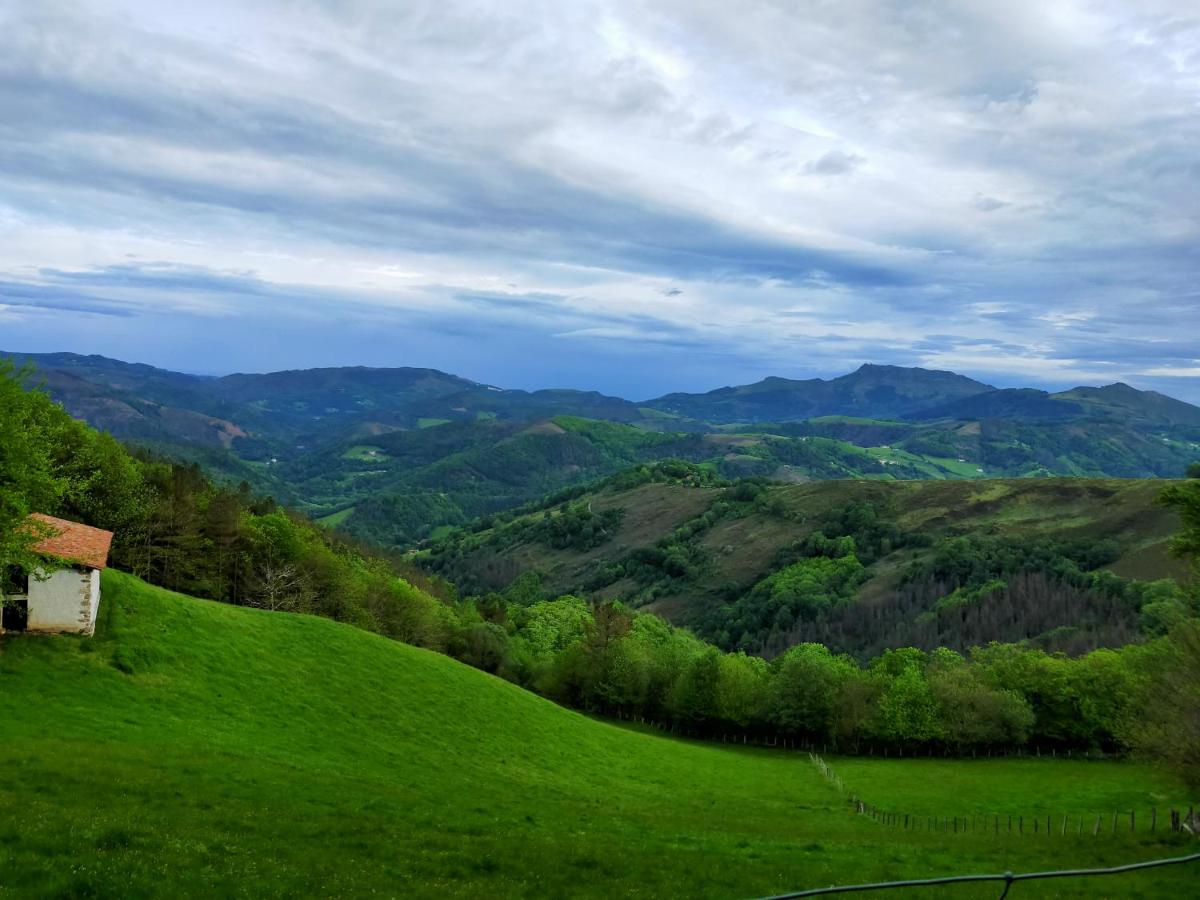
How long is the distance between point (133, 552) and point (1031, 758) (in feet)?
313

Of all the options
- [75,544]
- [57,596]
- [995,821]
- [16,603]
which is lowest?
[995,821]

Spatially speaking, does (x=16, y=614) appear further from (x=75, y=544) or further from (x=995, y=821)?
(x=995, y=821)

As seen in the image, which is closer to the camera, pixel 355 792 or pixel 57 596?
pixel 355 792

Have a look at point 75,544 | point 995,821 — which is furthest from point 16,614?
point 995,821

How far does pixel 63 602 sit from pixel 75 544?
3482 millimetres

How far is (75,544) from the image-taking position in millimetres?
42531

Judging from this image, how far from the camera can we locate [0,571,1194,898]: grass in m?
19.8

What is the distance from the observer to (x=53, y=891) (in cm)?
1578

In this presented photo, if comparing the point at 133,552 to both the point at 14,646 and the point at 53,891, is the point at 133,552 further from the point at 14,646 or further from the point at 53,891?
the point at 53,891

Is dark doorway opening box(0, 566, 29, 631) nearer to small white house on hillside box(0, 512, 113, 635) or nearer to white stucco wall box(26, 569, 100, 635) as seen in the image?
small white house on hillside box(0, 512, 113, 635)

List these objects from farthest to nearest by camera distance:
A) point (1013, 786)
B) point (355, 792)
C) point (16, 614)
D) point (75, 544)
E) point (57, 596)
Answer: point (1013, 786), point (75, 544), point (57, 596), point (16, 614), point (355, 792)

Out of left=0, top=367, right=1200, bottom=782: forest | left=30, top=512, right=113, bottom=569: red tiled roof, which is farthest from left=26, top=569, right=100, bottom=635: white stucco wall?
left=0, top=367, right=1200, bottom=782: forest

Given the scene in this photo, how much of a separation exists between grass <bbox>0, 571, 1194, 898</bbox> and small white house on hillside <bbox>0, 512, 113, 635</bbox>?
1361mm

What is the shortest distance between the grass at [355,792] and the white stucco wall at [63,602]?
1235 millimetres
